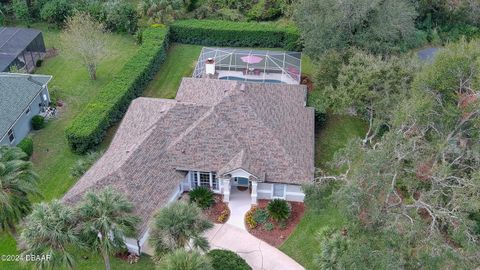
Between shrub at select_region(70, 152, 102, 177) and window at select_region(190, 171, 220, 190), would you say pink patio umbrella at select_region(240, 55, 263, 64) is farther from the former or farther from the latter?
shrub at select_region(70, 152, 102, 177)

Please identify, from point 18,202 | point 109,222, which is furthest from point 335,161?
point 18,202

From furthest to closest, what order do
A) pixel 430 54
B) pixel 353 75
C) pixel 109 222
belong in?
pixel 430 54 < pixel 353 75 < pixel 109 222

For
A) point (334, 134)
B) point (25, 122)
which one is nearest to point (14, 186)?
point (25, 122)

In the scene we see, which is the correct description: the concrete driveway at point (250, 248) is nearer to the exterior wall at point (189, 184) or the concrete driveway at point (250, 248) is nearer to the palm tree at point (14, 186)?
the exterior wall at point (189, 184)

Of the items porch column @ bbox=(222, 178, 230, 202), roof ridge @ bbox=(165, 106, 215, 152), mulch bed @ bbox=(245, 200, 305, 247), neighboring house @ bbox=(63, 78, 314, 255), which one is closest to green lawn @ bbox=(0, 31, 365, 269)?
mulch bed @ bbox=(245, 200, 305, 247)

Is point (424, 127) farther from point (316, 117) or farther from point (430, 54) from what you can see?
point (430, 54)

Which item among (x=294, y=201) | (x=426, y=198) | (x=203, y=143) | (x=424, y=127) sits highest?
(x=424, y=127)

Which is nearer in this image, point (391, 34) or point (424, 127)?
point (424, 127)
